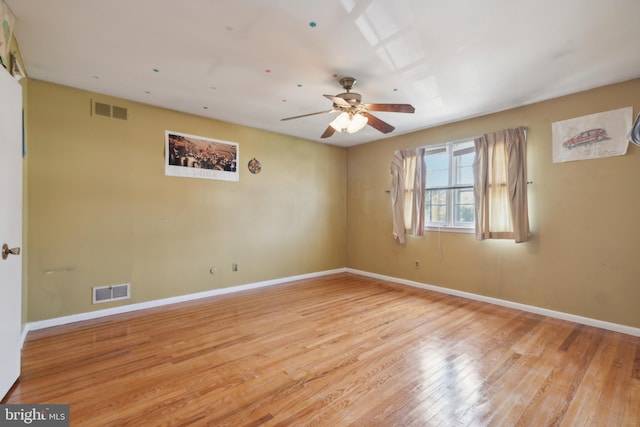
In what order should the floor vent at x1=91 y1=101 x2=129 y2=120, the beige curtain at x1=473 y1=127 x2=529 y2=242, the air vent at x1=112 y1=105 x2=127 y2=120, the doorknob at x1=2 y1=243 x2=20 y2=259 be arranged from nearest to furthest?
the doorknob at x1=2 y1=243 x2=20 y2=259
the floor vent at x1=91 y1=101 x2=129 y2=120
the air vent at x1=112 y1=105 x2=127 y2=120
the beige curtain at x1=473 y1=127 x2=529 y2=242

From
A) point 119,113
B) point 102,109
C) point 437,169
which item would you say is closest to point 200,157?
point 119,113

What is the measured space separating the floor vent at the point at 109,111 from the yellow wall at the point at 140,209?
5cm

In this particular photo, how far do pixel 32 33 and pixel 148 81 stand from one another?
0.92 metres

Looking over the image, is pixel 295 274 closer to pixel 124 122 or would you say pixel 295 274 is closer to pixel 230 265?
pixel 230 265

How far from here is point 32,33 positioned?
2.24 metres

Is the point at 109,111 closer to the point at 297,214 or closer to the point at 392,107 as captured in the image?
the point at 297,214

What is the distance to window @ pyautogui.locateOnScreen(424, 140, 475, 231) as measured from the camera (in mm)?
4258

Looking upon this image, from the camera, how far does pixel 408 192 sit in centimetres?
484

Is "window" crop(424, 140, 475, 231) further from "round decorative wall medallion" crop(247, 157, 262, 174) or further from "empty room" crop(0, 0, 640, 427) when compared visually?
"round decorative wall medallion" crop(247, 157, 262, 174)

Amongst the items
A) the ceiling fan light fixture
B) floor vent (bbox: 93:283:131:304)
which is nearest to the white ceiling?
the ceiling fan light fixture

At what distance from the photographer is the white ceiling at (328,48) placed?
6.43 feet

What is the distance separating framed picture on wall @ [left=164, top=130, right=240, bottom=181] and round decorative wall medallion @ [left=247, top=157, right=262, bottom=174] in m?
0.24

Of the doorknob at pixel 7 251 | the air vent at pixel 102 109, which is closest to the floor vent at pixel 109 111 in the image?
the air vent at pixel 102 109

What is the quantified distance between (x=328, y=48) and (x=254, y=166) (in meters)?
2.66
